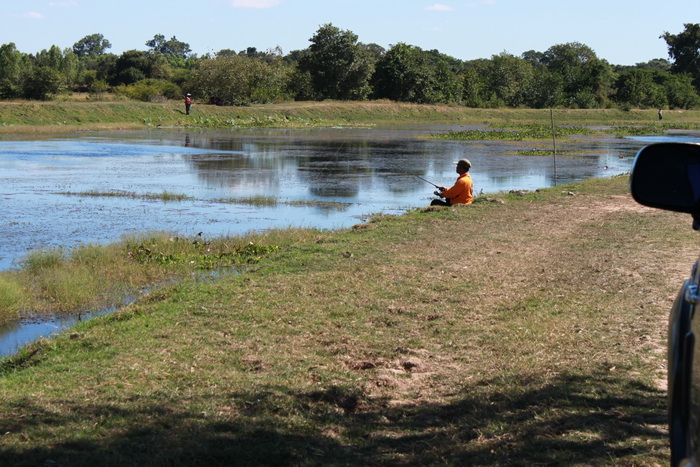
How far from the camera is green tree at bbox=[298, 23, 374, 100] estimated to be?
Result: 3066 inches

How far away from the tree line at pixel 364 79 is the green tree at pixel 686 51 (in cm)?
13

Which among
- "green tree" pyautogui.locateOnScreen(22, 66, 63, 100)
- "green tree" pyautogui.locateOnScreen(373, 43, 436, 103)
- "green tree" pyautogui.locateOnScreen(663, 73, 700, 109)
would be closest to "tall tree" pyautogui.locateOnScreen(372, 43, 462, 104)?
"green tree" pyautogui.locateOnScreen(373, 43, 436, 103)

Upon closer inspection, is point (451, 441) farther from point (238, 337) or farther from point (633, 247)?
point (633, 247)

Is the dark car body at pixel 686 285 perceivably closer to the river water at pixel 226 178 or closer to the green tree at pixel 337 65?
the river water at pixel 226 178

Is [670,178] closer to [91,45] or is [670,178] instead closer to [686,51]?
[686,51]

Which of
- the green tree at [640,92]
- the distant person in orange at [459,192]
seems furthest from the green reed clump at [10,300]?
the green tree at [640,92]

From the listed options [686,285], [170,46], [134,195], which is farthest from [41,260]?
[170,46]

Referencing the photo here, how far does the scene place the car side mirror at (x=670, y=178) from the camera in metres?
2.66

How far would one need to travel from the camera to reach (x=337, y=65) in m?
77.9

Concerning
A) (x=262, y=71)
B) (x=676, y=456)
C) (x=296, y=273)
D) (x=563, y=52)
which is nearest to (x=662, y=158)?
(x=676, y=456)

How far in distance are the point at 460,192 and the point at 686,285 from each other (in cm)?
1405

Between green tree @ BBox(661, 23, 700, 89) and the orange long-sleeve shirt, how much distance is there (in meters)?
92.9

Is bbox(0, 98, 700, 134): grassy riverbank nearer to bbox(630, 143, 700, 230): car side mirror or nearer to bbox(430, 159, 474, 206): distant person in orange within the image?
bbox(430, 159, 474, 206): distant person in orange

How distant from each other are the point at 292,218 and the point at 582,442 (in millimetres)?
13970
